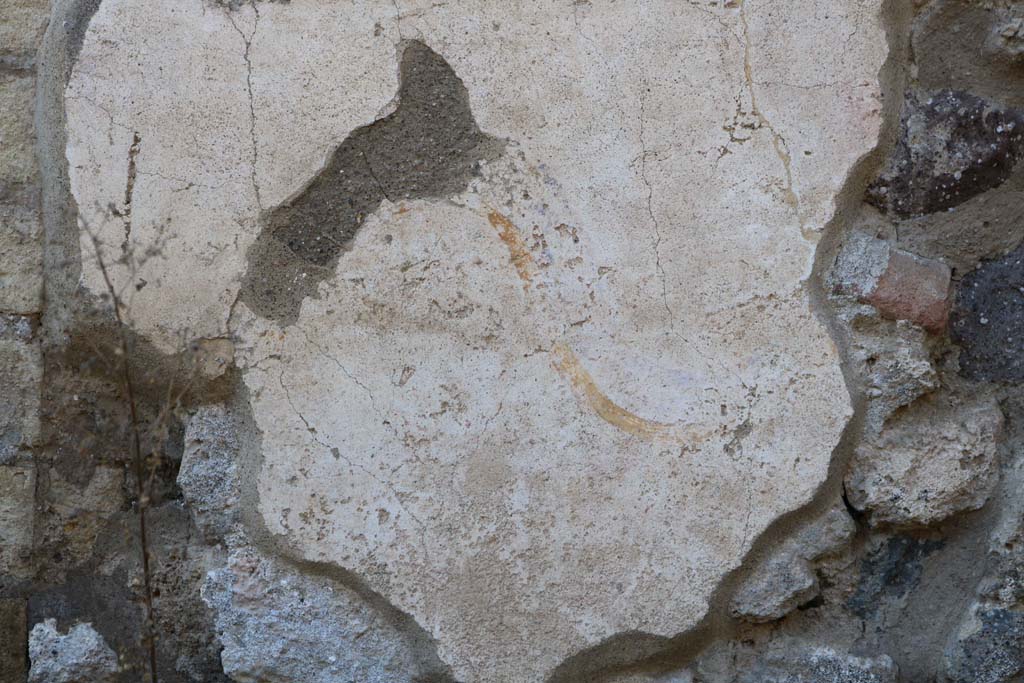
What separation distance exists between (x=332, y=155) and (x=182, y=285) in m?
0.29

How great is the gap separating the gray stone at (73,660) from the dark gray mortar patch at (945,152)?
131cm

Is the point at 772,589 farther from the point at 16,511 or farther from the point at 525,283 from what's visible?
the point at 16,511

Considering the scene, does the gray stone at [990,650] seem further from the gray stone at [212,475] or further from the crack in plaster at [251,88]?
the crack in plaster at [251,88]

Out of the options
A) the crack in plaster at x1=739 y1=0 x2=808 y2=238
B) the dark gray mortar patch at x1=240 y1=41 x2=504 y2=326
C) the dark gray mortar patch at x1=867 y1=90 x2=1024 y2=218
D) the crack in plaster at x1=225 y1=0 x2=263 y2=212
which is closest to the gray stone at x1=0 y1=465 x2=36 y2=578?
the dark gray mortar patch at x1=240 y1=41 x2=504 y2=326

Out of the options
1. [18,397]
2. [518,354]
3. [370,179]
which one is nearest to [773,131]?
[518,354]

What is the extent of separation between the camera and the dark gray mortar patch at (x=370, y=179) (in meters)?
1.68

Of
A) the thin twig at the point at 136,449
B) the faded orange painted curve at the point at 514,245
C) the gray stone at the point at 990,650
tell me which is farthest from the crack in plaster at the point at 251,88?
the gray stone at the point at 990,650

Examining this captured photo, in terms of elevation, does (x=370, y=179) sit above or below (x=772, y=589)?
above

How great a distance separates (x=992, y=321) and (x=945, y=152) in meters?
0.26

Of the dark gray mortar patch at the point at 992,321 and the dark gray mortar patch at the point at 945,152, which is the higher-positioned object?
the dark gray mortar patch at the point at 945,152

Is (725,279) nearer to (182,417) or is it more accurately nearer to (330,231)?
(330,231)

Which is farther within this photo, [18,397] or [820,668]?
[18,397]

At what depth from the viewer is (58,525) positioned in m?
1.74

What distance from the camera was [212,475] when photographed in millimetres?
1662
